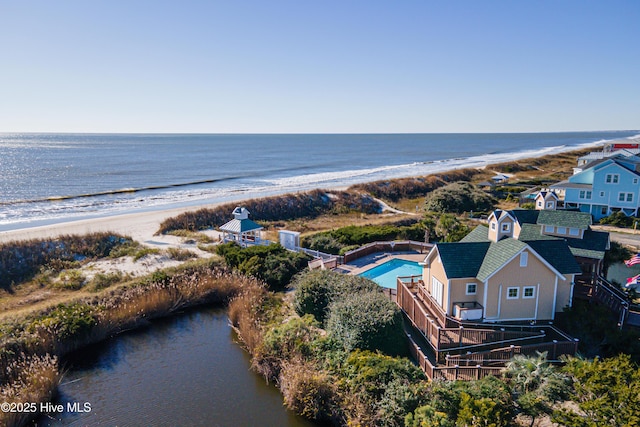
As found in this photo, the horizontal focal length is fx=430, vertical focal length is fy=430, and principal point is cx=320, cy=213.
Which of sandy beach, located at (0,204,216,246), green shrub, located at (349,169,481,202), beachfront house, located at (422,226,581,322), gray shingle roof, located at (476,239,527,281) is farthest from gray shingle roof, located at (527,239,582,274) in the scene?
green shrub, located at (349,169,481,202)

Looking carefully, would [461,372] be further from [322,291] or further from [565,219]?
[565,219]

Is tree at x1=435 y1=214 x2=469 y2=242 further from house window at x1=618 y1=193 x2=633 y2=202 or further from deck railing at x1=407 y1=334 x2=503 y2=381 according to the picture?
house window at x1=618 y1=193 x2=633 y2=202

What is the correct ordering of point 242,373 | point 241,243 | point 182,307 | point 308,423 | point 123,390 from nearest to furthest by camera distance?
point 308,423 < point 123,390 < point 242,373 < point 182,307 < point 241,243

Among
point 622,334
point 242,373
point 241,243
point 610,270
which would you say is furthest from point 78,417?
point 610,270

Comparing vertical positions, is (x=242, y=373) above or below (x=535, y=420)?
below

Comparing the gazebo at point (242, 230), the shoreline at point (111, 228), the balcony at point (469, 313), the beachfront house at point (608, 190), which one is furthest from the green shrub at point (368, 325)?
the beachfront house at point (608, 190)

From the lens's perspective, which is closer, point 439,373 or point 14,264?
point 439,373

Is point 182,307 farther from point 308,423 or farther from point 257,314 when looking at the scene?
point 308,423

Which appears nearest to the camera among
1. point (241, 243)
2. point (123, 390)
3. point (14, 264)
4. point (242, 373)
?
point (123, 390)
